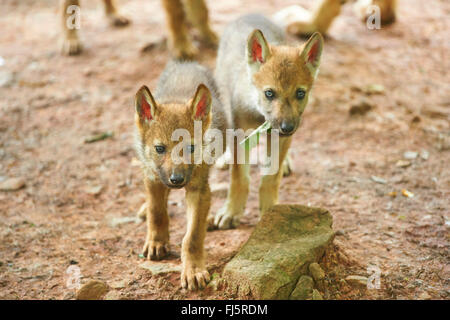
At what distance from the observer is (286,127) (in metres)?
3.81

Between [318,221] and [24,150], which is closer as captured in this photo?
[318,221]

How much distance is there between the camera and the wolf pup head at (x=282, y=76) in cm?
394

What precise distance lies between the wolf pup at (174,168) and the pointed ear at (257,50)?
0.55 meters

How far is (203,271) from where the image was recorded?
3652 mm

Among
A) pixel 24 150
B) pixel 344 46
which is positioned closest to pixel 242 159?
pixel 24 150

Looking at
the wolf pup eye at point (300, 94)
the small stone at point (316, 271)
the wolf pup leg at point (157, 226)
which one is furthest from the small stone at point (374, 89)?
the small stone at point (316, 271)

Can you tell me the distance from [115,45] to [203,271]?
16.5 ft

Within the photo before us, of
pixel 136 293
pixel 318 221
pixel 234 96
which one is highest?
pixel 234 96

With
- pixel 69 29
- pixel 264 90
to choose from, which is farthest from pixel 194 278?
pixel 69 29

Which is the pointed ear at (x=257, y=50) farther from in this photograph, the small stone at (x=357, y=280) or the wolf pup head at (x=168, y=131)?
the small stone at (x=357, y=280)
